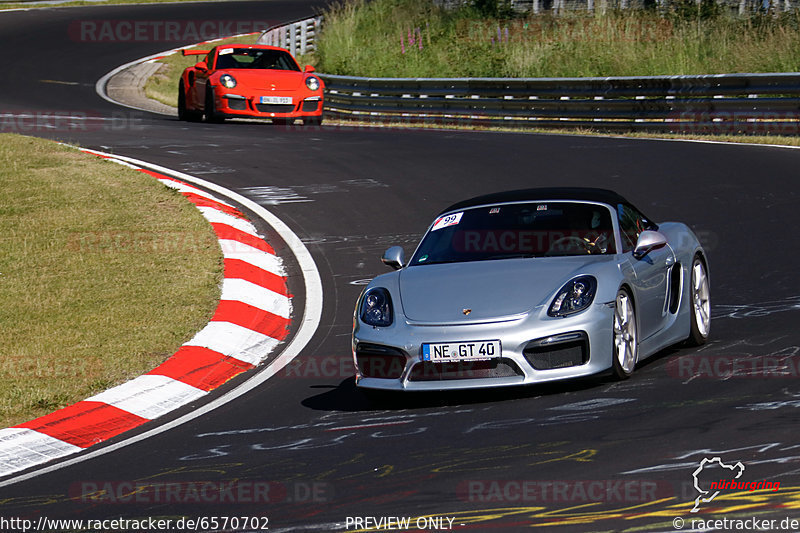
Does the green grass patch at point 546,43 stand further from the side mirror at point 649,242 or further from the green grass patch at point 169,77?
the side mirror at point 649,242

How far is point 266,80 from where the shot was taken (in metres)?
22.2

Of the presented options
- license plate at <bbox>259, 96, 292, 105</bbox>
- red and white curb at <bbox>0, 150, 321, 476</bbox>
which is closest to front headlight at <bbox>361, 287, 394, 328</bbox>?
red and white curb at <bbox>0, 150, 321, 476</bbox>

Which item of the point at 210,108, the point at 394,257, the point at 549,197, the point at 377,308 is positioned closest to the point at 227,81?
the point at 210,108

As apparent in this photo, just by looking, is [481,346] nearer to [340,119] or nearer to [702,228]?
[702,228]

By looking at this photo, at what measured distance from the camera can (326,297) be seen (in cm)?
1040

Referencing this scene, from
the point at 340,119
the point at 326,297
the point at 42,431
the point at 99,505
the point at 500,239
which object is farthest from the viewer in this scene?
the point at 340,119

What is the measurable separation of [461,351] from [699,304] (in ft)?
7.68

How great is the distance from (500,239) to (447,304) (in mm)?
993

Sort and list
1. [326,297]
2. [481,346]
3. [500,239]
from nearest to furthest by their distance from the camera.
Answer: [481,346]
[500,239]
[326,297]

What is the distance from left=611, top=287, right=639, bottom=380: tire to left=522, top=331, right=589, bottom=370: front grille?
0.23m

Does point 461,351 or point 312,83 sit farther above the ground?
point 312,83

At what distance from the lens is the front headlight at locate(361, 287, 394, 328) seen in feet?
24.0

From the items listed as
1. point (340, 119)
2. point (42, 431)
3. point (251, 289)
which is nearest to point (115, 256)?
point (251, 289)

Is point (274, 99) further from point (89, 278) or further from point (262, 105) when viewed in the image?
point (89, 278)
